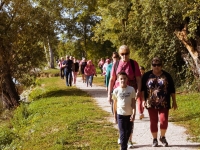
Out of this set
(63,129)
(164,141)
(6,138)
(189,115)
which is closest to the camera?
(164,141)

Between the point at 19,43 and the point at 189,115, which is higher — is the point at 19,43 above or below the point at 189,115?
above

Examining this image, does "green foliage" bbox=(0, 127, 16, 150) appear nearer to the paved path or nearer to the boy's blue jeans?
the paved path

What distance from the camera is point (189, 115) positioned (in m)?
11.4

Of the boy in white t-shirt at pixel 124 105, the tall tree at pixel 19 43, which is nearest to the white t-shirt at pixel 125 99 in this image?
the boy in white t-shirt at pixel 124 105

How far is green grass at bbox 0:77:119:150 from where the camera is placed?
875cm

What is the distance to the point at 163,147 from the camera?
307 inches

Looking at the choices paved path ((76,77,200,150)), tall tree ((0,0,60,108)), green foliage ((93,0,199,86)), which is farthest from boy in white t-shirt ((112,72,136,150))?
tall tree ((0,0,60,108))

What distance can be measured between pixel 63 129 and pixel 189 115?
397cm

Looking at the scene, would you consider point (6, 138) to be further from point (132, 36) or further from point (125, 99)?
point (132, 36)

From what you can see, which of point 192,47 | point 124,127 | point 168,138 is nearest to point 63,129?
point 168,138

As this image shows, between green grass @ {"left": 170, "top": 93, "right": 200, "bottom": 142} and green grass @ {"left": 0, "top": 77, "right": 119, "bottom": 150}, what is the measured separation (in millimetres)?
1927

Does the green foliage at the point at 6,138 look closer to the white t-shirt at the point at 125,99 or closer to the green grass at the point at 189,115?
the green grass at the point at 189,115

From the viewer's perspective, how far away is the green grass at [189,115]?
9.22 metres

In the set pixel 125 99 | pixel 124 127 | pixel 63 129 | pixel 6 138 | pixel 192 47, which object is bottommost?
pixel 6 138
